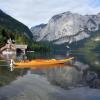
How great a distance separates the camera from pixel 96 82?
5947cm

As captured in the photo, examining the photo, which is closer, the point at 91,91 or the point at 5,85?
the point at 91,91

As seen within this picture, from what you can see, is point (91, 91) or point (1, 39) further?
point (1, 39)

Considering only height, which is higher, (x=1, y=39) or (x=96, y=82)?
(x=1, y=39)

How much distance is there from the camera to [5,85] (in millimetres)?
53375

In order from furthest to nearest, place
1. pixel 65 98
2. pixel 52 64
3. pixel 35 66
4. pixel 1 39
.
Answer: pixel 1 39, pixel 52 64, pixel 35 66, pixel 65 98

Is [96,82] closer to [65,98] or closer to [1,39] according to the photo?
[65,98]

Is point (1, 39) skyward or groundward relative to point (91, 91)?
skyward

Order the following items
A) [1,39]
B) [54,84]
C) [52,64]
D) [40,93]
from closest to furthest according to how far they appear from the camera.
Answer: [40,93] → [54,84] → [52,64] → [1,39]

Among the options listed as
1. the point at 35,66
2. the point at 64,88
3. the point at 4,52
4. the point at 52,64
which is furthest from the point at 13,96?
the point at 4,52

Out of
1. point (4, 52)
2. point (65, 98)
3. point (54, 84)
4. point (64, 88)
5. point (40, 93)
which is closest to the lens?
point (65, 98)

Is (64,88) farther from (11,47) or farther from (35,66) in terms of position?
(11,47)

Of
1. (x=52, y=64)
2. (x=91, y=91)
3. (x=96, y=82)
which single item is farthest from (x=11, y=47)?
(x=91, y=91)

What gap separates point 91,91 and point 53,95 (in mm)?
7081

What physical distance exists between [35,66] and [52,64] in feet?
27.1
